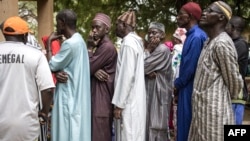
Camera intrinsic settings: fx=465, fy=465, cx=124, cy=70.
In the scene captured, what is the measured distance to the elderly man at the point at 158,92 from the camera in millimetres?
5914

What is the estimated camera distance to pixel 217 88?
165 inches

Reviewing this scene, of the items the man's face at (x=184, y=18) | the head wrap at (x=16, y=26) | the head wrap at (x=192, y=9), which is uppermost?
the head wrap at (x=192, y=9)

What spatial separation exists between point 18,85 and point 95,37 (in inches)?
52.0

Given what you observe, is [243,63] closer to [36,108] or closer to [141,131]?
[141,131]

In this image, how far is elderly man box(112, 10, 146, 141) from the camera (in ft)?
17.2

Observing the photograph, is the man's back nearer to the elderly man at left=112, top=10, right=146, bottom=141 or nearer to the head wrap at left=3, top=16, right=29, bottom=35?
the head wrap at left=3, top=16, right=29, bottom=35

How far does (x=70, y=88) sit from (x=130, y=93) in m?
0.72

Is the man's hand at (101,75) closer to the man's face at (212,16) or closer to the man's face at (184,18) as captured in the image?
the man's face at (184,18)

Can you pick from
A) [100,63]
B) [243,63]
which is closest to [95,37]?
[100,63]

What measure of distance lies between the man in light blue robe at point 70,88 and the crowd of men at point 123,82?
0.01m

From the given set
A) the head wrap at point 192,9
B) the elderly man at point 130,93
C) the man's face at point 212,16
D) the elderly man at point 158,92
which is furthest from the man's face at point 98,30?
the man's face at point 212,16

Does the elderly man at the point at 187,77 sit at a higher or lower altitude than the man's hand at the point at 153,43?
lower

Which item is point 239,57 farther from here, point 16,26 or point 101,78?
point 16,26

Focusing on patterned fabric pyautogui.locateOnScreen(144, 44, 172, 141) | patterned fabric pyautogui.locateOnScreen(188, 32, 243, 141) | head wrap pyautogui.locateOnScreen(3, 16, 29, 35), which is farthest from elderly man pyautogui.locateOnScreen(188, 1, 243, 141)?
head wrap pyautogui.locateOnScreen(3, 16, 29, 35)
